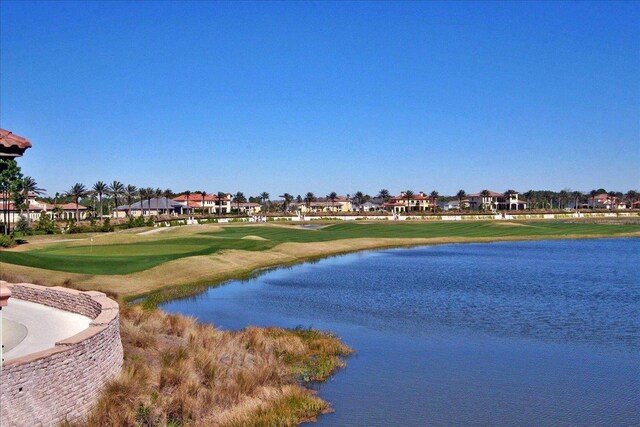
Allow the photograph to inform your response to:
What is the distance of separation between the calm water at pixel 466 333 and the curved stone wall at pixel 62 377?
5.82 meters

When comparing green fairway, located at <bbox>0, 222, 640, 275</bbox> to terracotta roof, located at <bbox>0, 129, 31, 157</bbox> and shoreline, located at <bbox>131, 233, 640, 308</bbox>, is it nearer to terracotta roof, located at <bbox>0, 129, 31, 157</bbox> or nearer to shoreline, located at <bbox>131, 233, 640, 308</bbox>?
shoreline, located at <bbox>131, 233, 640, 308</bbox>

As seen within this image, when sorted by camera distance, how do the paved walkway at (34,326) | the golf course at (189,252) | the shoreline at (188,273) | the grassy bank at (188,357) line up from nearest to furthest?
the grassy bank at (188,357) → the paved walkway at (34,326) → the shoreline at (188,273) → the golf course at (189,252)

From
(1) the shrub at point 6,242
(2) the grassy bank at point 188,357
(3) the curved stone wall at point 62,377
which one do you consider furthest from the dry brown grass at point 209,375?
(1) the shrub at point 6,242

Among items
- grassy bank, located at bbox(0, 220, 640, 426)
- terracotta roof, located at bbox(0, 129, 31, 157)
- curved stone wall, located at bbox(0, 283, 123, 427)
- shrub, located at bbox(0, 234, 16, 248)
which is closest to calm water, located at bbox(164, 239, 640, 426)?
grassy bank, located at bbox(0, 220, 640, 426)

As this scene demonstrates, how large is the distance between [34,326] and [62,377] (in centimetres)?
687

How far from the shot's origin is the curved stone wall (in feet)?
41.3

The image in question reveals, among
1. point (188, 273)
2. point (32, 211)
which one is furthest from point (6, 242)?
point (32, 211)

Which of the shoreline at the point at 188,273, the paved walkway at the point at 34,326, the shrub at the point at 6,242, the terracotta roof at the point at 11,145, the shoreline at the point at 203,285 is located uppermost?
the terracotta roof at the point at 11,145

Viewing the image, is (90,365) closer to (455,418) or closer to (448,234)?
(455,418)

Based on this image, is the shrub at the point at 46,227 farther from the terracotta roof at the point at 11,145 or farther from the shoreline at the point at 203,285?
the terracotta roof at the point at 11,145

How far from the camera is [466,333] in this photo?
91.7ft

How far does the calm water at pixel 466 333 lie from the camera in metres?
18.7

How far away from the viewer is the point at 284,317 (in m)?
32.3

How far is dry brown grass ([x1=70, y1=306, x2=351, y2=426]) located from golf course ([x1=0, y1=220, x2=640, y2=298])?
11887 millimetres
